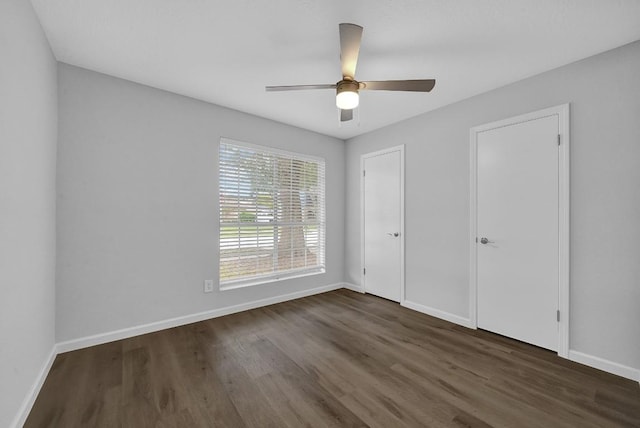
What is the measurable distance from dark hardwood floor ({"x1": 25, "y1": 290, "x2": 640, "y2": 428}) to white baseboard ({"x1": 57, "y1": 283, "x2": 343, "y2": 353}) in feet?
0.24

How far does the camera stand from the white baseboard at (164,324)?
2383 millimetres

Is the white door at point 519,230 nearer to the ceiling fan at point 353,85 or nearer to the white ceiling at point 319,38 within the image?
the white ceiling at point 319,38

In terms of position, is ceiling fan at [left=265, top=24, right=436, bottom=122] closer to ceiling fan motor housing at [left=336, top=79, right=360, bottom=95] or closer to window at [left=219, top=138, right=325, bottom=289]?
ceiling fan motor housing at [left=336, top=79, right=360, bottom=95]

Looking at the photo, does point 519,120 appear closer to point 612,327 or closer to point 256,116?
point 612,327

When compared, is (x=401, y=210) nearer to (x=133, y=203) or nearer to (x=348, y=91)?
(x=348, y=91)

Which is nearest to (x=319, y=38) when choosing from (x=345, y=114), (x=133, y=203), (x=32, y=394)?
(x=345, y=114)

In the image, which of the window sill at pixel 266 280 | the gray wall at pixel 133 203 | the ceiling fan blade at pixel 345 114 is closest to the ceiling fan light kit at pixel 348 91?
the ceiling fan blade at pixel 345 114

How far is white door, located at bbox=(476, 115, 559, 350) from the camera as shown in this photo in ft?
7.85

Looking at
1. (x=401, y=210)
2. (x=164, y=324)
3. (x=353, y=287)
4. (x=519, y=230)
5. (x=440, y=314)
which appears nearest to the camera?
(x=519, y=230)

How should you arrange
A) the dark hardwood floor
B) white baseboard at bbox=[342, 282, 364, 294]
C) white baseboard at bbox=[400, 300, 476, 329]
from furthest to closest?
white baseboard at bbox=[342, 282, 364, 294], white baseboard at bbox=[400, 300, 476, 329], the dark hardwood floor

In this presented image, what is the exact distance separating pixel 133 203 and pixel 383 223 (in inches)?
122

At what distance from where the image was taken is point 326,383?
76.5 inches

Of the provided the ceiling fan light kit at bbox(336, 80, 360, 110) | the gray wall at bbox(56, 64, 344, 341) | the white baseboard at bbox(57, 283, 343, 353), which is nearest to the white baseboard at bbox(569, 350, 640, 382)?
the ceiling fan light kit at bbox(336, 80, 360, 110)

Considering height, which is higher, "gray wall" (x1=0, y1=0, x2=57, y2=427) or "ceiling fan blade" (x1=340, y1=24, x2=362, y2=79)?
"ceiling fan blade" (x1=340, y1=24, x2=362, y2=79)
